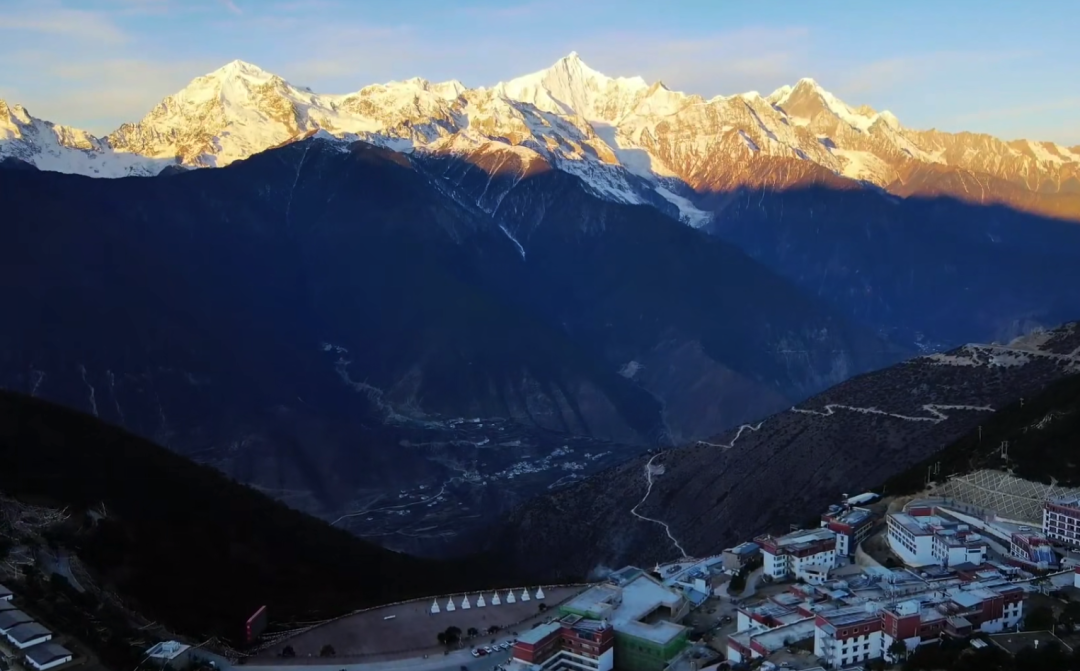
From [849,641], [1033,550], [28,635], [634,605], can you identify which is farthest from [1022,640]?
[28,635]

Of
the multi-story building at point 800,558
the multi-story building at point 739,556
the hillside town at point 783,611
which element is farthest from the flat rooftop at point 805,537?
the multi-story building at point 739,556

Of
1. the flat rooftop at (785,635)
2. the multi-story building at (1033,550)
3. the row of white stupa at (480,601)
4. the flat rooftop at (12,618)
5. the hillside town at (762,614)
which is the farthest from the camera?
the row of white stupa at (480,601)

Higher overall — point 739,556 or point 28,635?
point 28,635

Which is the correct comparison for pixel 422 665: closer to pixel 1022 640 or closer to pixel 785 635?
pixel 785 635

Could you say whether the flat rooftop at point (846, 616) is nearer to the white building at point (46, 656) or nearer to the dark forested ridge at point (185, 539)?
the dark forested ridge at point (185, 539)

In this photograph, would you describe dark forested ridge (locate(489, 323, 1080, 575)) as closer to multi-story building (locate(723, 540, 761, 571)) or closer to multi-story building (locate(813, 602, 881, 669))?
multi-story building (locate(723, 540, 761, 571))

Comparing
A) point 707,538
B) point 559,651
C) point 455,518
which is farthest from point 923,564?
point 455,518
